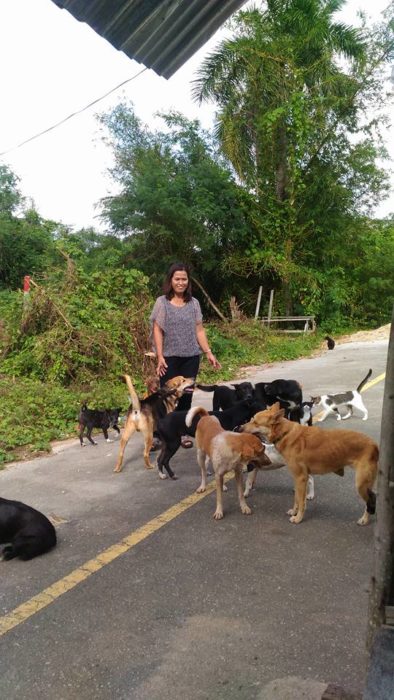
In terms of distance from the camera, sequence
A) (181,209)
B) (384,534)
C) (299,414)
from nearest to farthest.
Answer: (384,534) < (299,414) < (181,209)

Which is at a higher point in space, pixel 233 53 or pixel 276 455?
pixel 233 53

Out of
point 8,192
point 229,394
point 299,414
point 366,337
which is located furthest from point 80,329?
point 8,192

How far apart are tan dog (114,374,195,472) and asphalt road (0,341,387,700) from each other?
559 millimetres

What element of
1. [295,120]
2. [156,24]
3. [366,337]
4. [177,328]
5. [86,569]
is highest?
[295,120]

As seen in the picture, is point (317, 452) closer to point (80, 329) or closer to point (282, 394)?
point (282, 394)

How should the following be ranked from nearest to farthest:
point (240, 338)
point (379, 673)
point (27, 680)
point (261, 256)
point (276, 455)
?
point (379, 673) → point (27, 680) → point (276, 455) → point (240, 338) → point (261, 256)

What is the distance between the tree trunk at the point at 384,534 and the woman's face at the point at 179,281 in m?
4.06

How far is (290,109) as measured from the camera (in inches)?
820

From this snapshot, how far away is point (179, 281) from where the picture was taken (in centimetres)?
590

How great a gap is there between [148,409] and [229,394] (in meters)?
1.18

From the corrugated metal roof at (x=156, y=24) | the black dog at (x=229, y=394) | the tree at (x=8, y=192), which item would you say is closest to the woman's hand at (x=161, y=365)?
the black dog at (x=229, y=394)

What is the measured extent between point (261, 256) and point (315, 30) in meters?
8.29

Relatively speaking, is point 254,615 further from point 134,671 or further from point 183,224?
point 183,224

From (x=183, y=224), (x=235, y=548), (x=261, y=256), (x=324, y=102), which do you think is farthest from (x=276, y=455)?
(x=324, y=102)
